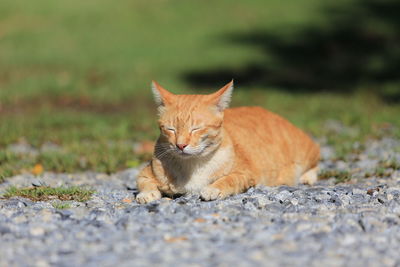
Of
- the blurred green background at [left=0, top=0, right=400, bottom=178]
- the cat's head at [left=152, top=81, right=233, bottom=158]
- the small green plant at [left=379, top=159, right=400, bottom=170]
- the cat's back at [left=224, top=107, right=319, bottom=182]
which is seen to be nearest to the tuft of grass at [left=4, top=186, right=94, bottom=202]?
the cat's head at [left=152, top=81, right=233, bottom=158]

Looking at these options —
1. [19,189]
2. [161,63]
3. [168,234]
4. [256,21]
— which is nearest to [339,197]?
[168,234]

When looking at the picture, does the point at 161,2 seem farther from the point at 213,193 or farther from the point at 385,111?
the point at 213,193

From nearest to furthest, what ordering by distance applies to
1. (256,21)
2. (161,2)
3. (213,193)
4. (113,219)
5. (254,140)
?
(113,219) → (213,193) → (254,140) → (256,21) → (161,2)

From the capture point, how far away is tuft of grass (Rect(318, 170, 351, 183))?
6.40 m

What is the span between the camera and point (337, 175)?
6.60 metres

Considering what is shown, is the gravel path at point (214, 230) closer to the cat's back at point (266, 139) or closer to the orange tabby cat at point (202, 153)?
the orange tabby cat at point (202, 153)

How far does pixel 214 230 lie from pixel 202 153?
1236mm

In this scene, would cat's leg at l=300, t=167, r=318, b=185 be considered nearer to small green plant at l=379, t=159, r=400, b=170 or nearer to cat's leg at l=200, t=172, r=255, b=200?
small green plant at l=379, t=159, r=400, b=170

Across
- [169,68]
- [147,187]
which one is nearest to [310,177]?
[147,187]

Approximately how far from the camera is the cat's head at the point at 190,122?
16.5ft

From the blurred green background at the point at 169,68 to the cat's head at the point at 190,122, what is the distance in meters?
2.00

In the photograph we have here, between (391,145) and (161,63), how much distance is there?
9.34m

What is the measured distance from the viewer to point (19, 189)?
18.3 feet

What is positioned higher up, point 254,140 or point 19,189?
point 254,140
